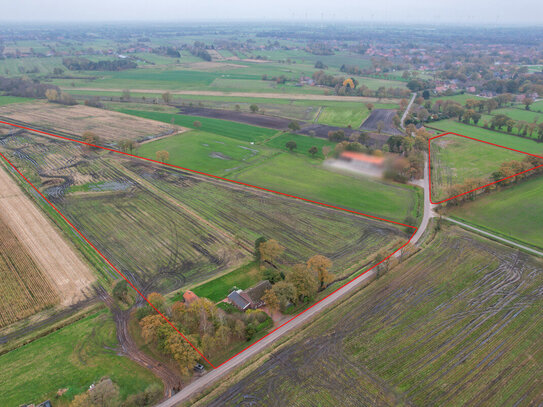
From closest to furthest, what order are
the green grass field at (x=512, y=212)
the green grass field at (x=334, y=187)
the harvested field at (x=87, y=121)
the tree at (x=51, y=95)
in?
1. the green grass field at (x=512, y=212)
2. the green grass field at (x=334, y=187)
3. the harvested field at (x=87, y=121)
4. the tree at (x=51, y=95)

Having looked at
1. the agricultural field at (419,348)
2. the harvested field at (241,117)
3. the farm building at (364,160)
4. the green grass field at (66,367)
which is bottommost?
the green grass field at (66,367)

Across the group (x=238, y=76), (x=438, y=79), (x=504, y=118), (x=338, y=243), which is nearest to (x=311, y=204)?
(x=338, y=243)

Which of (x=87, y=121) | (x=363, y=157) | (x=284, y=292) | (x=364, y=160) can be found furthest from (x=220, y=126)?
(x=284, y=292)

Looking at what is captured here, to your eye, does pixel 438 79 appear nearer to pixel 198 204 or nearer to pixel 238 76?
pixel 238 76

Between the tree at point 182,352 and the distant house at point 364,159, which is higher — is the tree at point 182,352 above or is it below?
below

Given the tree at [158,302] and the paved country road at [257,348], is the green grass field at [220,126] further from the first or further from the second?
the tree at [158,302]

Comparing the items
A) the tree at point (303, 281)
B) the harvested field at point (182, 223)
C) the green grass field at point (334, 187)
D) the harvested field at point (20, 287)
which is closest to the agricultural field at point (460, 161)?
the green grass field at point (334, 187)

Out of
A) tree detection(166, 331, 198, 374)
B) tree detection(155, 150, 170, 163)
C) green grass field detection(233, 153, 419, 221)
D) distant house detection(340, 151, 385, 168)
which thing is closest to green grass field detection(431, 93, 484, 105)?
distant house detection(340, 151, 385, 168)

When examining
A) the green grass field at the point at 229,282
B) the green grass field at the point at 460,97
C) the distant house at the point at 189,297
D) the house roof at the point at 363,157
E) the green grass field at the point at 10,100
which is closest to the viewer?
the distant house at the point at 189,297
